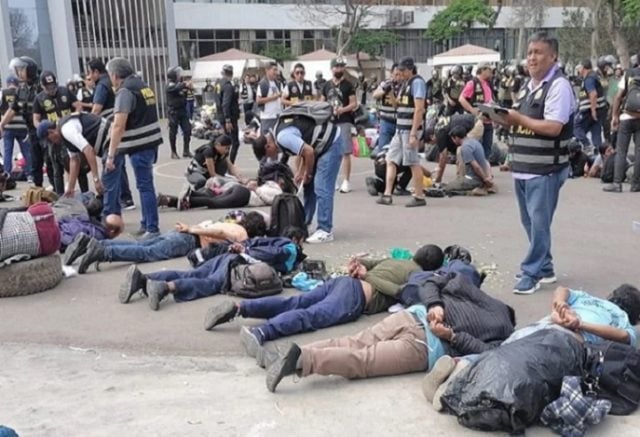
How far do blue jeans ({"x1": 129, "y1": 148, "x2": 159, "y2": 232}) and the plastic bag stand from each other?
4.58 metres

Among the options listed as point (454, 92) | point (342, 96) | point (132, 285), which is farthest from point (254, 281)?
point (454, 92)

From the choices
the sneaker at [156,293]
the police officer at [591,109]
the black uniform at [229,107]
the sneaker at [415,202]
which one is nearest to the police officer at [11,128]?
the black uniform at [229,107]

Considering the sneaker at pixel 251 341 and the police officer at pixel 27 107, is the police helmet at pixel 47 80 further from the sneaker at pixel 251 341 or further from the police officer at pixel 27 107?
the sneaker at pixel 251 341

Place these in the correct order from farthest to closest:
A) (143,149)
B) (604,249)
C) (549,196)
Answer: (143,149)
(604,249)
(549,196)

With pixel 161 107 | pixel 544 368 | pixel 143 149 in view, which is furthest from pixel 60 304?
pixel 161 107

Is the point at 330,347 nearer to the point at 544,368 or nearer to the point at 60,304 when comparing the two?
the point at 544,368

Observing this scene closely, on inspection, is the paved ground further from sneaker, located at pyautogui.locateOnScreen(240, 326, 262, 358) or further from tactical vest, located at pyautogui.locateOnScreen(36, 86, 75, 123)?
tactical vest, located at pyautogui.locateOnScreen(36, 86, 75, 123)

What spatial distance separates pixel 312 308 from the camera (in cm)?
486

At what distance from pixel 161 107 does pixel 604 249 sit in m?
25.3

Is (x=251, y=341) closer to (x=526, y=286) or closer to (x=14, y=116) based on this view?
(x=526, y=286)

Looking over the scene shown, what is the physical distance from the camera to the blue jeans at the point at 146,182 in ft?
24.3

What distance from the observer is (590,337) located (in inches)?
161

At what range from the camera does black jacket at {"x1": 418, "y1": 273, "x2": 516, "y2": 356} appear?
420 centimetres

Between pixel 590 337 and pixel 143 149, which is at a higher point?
pixel 143 149
